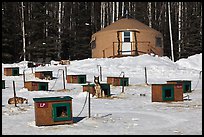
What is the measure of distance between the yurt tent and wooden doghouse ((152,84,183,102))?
1523 cm

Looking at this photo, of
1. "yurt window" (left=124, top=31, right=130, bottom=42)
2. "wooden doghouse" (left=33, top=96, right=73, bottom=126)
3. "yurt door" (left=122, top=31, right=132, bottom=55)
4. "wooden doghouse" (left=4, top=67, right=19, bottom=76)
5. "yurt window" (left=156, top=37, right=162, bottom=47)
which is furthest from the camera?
"yurt window" (left=156, top=37, right=162, bottom=47)

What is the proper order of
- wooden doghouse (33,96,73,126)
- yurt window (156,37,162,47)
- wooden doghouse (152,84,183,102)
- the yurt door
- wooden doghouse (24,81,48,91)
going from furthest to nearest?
yurt window (156,37,162,47) → the yurt door → wooden doghouse (24,81,48,91) → wooden doghouse (152,84,183,102) → wooden doghouse (33,96,73,126)

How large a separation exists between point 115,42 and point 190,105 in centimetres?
1702

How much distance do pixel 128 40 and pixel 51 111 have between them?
20116mm

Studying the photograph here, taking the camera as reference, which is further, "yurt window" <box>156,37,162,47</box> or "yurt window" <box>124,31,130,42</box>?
"yurt window" <box>156,37,162,47</box>

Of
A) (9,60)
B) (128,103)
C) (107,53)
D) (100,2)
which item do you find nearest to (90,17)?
(100,2)

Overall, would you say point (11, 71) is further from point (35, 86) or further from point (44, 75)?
point (35, 86)

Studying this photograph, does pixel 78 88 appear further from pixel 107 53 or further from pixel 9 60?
pixel 9 60

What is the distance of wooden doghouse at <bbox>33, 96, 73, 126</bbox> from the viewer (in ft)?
24.7

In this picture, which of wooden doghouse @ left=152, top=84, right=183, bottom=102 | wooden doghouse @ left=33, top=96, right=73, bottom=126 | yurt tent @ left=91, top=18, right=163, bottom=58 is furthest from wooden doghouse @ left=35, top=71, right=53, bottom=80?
wooden doghouse @ left=33, top=96, right=73, bottom=126

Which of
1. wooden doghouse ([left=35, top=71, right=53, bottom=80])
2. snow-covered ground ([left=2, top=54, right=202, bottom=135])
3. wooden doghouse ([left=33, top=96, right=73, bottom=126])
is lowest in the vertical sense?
snow-covered ground ([left=2, top=54, right=202, bottom=135])

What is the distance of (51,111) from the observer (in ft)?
24.8

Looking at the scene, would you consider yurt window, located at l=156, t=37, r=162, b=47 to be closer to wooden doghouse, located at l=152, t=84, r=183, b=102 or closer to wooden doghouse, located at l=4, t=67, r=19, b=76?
wooden doghouse, located at l=4, t=67, r=19, b=76

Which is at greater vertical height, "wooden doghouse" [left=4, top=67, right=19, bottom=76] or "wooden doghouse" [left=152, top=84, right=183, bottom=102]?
"wooden doghouse" [left=4, top=67, right=19, bottom=76]
